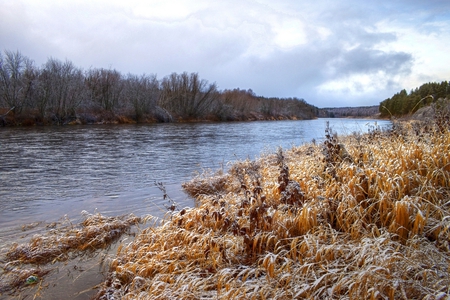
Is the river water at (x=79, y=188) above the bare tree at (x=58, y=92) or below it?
below

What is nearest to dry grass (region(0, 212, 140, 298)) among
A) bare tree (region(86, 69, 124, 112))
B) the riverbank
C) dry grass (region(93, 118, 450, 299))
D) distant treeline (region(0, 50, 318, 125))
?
the riverbank

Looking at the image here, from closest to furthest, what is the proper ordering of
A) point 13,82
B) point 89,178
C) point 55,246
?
Result: point 55,246 < point 89,178 < point 13,82

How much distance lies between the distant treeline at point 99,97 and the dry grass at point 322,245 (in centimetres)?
3990

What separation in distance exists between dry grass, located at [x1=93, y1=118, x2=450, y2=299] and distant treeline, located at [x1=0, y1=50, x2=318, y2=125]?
131 ft

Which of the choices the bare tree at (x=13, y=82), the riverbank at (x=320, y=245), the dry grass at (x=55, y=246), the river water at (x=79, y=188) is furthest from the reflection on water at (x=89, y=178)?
the bare tree at (x=13, y=82)

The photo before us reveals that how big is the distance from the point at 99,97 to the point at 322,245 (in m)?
56.3

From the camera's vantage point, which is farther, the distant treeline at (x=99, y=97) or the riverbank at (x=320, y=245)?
the distant treeline at (x=99, y=97)

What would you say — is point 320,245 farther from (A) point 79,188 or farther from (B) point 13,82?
(B) point 13,82

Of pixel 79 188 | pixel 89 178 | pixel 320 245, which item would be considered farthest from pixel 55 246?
pixel 89 178

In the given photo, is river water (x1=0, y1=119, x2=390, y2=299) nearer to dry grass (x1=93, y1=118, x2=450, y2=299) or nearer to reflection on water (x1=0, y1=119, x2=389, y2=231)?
reflection on water (x1=0, y1=119, x2=389, y2=231)

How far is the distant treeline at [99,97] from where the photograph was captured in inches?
1544

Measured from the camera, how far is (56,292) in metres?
3.89

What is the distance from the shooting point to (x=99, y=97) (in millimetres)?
52938

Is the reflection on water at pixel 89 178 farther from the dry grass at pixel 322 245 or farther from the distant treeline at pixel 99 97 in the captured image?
the distant treeline at pixel 99 97
